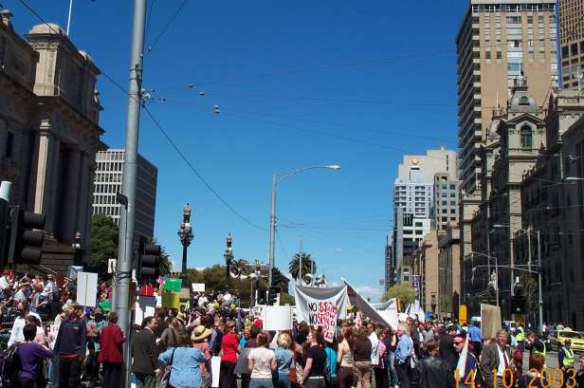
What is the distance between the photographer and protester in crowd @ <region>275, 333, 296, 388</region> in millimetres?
12320

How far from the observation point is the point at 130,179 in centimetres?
1375

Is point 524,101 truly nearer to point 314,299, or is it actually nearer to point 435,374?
point 314,299

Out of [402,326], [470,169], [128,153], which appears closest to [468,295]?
[470,169]

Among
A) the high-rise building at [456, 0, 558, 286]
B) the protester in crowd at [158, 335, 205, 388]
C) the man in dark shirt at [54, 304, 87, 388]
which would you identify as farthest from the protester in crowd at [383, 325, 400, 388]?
the high-rise building at [456, 0, 558, 286]

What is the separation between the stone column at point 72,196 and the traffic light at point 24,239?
54646 millimetres

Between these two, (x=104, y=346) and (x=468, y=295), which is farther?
(x=468, y=295)

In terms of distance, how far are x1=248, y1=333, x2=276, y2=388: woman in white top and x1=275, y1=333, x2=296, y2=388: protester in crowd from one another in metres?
0.63

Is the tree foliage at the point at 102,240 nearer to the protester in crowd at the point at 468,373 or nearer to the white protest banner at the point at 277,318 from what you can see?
the white protest banner at the point at 277,318

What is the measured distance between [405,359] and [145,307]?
6.73 metres

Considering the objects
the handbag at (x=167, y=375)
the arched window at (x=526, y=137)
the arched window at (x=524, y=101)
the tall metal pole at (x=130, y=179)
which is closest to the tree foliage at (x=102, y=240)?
the arched window at (x=526, y=137)

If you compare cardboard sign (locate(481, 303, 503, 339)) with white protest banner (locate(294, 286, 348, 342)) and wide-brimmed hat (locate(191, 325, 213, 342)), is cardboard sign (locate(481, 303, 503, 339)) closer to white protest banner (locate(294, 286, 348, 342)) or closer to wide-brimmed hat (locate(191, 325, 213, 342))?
white protest banner (locate(294, 286, 348, 342))

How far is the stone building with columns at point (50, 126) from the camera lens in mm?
51594

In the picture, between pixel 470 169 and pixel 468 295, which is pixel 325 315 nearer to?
pixel 468 295

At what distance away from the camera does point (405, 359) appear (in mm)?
17344
